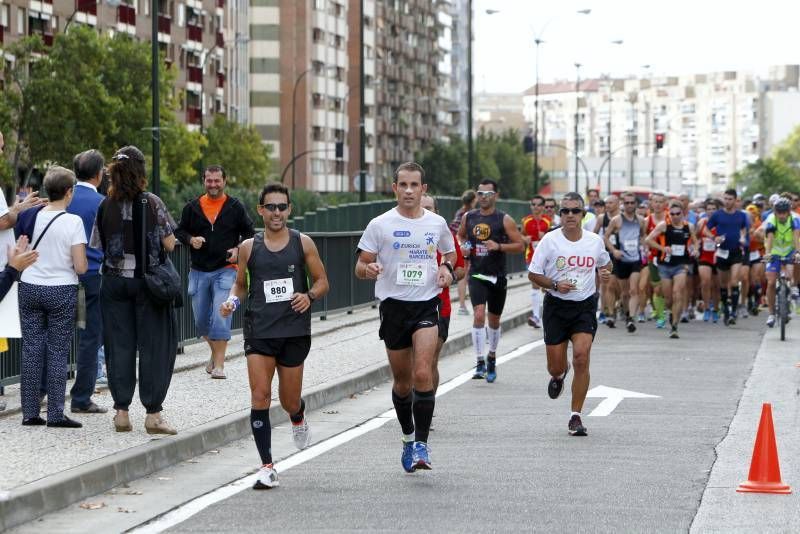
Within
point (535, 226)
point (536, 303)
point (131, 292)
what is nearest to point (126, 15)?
point (535, 226)

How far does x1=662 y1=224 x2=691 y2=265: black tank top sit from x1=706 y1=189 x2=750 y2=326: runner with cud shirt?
8.92 ft

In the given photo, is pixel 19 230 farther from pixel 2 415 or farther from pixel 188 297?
pixel 188 297

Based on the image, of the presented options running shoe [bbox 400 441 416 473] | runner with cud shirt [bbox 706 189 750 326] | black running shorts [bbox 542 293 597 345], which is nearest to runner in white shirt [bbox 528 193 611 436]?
black running shorts [bbox 542 293 597 345]

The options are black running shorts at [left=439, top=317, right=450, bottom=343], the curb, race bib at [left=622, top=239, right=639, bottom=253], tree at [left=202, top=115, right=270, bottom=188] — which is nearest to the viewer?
the curb

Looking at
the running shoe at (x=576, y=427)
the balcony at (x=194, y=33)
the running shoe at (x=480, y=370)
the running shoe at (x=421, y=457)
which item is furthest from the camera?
the balcony at (x=194, y=33)

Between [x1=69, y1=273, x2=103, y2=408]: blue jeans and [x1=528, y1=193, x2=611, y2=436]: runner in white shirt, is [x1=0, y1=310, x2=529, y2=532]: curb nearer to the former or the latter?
[x1=69, y1=273, x2=103, y2=408]: blue jeans

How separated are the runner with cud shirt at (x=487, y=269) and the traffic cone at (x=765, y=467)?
23.3 feet

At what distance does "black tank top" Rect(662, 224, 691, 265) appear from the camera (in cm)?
2417

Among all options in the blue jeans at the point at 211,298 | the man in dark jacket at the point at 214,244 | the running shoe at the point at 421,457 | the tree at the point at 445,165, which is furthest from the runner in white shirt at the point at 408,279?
the tree at the point at 445,165

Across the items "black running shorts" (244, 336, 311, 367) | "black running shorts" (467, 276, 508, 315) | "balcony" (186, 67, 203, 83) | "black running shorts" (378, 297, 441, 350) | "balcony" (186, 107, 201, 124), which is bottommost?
"black running shorts" (467, 276, 508, 315)

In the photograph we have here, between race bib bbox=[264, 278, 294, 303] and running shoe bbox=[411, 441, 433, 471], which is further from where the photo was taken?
running shoe bbox=[411, 441, 433, 471]

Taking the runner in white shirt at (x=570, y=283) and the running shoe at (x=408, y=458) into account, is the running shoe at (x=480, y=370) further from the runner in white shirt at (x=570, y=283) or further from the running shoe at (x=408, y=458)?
the running shoe at (x=408, y=458)

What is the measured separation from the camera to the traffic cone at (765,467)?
9656 millimetres

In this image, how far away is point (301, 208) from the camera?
183 feet
